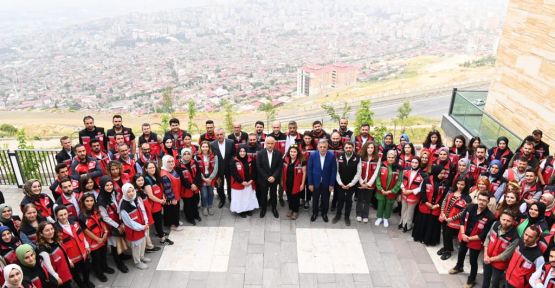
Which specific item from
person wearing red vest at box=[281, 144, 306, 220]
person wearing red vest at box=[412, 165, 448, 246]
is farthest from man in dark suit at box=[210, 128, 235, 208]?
person wearing red vest at box=[412, 165, 448, 246]

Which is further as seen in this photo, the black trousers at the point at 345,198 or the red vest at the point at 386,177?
the black trousers at the point at 345,198

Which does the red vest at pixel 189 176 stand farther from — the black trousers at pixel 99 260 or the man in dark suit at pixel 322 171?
the man in dark suit at pixel 322 171

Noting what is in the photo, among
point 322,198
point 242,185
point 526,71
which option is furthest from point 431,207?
point 526,71

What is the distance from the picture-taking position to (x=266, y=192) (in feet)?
23.5

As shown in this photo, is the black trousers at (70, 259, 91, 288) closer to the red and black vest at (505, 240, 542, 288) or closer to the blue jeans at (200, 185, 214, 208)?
the blue jeans at (200, 185, 214, 208)

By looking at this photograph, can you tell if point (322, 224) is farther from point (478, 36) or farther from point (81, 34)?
point (81, 34)

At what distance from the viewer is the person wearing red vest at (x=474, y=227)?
507 centimetres

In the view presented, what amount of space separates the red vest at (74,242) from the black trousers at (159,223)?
1378 millimetres

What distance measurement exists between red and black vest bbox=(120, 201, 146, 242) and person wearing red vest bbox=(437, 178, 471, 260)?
468 centimetres

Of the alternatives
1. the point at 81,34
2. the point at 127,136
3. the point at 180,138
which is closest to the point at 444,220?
the point at 180,138

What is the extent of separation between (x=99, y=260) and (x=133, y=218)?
84 cm

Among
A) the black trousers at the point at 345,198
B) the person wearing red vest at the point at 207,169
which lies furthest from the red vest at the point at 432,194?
the person wearing red vest at the point at 207,169

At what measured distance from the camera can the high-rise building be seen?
78375 mm

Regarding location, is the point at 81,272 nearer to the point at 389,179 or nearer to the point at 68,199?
the point at 68,199
